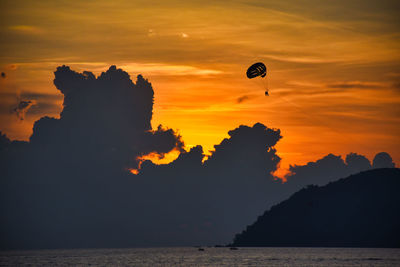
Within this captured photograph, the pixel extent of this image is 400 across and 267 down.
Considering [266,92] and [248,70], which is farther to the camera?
[248,70]

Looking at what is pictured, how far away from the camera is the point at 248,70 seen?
15912cm

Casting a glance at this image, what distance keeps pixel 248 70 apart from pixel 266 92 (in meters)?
28.8

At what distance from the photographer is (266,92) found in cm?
13125

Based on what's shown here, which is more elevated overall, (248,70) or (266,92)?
(248,70)
